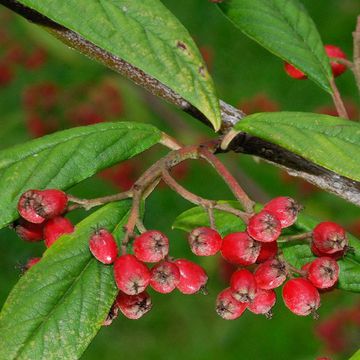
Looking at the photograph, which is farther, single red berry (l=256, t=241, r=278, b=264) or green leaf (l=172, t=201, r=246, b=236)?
green leaf (l=172, t=201, r=246, b=236)

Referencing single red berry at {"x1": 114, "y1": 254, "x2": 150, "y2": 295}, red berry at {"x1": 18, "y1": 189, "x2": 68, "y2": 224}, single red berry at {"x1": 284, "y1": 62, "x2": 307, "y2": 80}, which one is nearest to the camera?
single red berry at {"x1": 114, "y1": 254, "x2": 150, "y2": 295}

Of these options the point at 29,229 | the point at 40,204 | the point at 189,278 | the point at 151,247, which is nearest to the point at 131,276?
the point at 151,247

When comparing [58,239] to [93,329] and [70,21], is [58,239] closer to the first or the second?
[93,329]

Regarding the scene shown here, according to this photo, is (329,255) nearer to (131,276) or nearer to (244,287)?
(244,287)

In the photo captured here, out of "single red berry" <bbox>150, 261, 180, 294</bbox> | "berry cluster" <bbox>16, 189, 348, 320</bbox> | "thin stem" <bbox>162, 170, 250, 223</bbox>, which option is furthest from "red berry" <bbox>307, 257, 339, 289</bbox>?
"single red berry" <bbox>150, 261, 180, 294</bbox>

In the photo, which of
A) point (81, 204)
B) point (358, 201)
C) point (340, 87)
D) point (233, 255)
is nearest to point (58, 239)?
point (81, 204)

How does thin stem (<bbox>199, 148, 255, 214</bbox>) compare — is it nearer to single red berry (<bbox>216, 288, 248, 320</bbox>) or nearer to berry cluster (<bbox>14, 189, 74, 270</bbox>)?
single red berry (<bbox>216, 288, 248, 320</bbox>)
